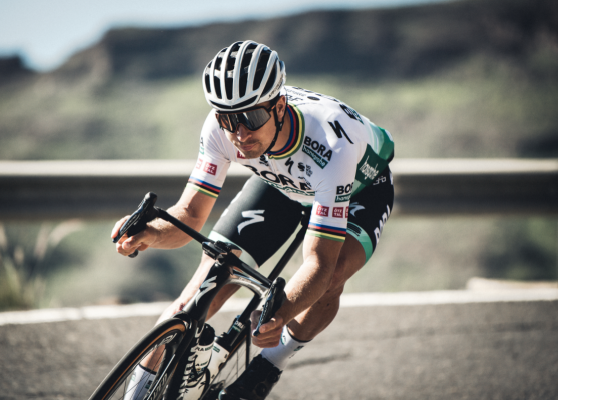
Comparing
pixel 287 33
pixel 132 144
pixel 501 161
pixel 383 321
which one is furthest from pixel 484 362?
pixel 287 33

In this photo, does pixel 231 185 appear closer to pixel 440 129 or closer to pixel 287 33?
pixel 440 129

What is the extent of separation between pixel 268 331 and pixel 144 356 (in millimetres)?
514

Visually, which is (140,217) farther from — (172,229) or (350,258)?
(350,258)

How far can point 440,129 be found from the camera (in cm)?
2330

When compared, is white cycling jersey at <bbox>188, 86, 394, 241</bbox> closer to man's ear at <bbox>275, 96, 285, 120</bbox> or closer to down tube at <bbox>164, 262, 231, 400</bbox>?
man's ear at <bbox>275, 96, 285, 120</bbox>

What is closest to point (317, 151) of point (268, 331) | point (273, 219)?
point (273, 219)

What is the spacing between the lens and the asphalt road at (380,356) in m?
3.10

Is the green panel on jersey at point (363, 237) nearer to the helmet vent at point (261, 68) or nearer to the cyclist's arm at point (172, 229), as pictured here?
the cyclist's arm at point (172, 229)

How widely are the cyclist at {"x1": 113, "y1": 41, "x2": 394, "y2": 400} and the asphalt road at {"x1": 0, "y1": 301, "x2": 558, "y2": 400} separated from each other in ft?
3.02

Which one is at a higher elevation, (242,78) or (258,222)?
(242,78)

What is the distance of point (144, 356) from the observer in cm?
191

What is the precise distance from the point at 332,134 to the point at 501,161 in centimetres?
271

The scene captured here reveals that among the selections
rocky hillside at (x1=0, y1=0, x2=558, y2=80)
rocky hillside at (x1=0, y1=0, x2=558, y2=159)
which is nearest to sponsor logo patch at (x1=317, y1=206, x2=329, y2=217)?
rocky hillside at (x1=0, y1=0, x2=558, y2=159)

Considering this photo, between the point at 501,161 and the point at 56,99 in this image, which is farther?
the point at 56,99
